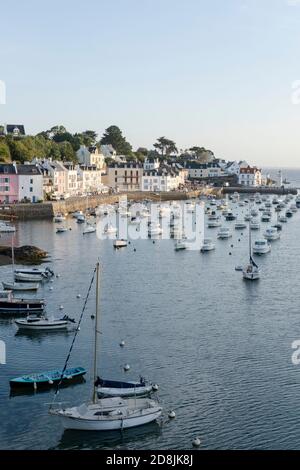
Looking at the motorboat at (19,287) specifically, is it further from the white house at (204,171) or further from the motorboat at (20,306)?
the white house at (204,171)

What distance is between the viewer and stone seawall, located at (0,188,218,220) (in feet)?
194

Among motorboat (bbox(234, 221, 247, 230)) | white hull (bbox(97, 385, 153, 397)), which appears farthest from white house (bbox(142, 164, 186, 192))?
white hull (bbox(97, 385, 153, 397))

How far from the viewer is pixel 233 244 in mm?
46562

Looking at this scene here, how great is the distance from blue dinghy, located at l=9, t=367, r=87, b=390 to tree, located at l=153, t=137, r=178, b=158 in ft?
361

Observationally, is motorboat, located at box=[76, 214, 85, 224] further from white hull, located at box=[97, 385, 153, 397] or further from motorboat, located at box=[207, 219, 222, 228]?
white hull, located at box=[97, 385, 153, 397]

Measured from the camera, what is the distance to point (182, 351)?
70.1 feet

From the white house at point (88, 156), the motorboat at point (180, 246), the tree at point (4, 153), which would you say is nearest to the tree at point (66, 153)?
the white house at point (88, 156)

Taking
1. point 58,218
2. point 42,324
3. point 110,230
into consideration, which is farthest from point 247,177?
point 42,324

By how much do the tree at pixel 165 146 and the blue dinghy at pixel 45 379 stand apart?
10997 cm

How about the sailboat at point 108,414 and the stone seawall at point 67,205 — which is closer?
the sailboat at point 108,414

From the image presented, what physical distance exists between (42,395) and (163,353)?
4501mm

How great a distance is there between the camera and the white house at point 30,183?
205 feet

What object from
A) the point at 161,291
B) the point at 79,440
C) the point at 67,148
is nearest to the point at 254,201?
the point at 67,148

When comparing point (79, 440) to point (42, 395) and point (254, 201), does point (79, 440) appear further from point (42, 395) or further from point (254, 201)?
point (254, 201)
